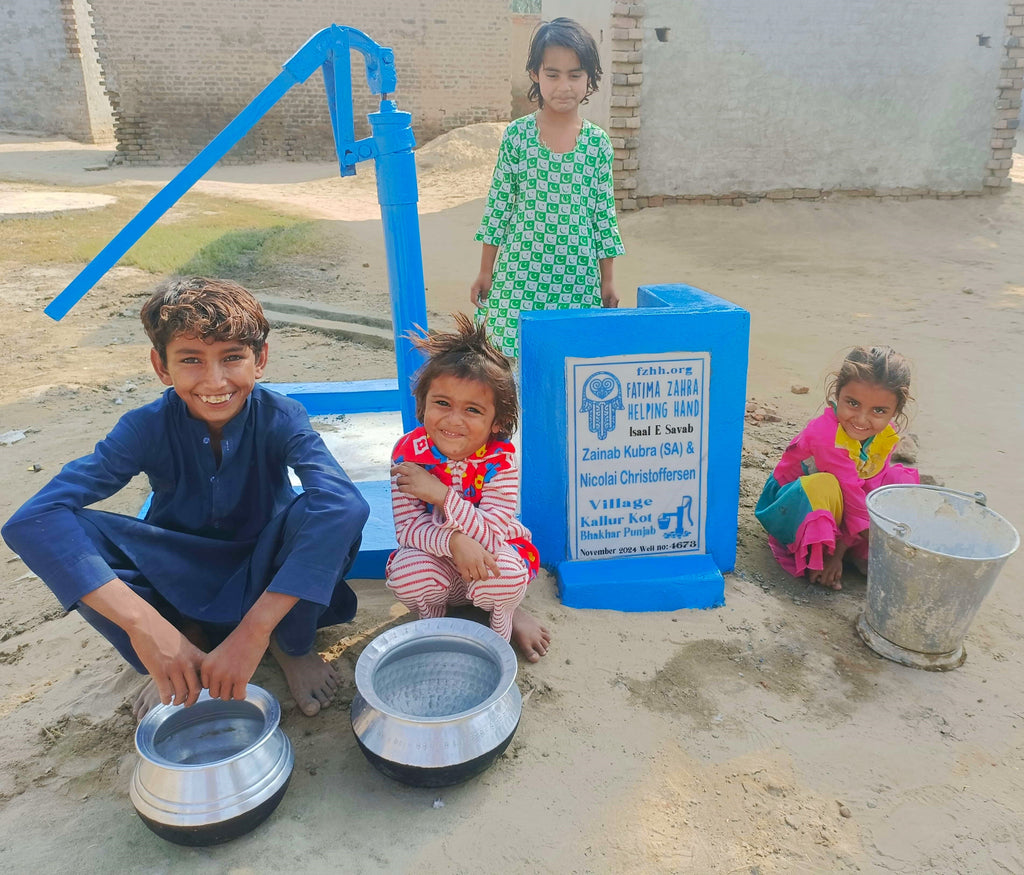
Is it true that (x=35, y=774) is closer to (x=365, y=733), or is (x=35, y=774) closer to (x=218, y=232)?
(x=365, y=733)

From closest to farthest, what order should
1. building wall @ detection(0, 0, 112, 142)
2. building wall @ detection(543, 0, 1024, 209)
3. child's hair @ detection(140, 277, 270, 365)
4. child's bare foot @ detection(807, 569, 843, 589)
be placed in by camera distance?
1. child's hair @ detection(140, 277, 270, 365)
2. child's bare foot @ detection(807, 569, 843, 589)
3. building wall @ detection(543, 0, 1024, 209)
4. building wall @ detection(0, 0, 112, 142)

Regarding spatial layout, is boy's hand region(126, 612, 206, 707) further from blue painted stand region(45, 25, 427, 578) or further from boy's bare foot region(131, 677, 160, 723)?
blue painted stand region(45, 25, 427, 578)

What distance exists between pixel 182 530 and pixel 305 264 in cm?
550

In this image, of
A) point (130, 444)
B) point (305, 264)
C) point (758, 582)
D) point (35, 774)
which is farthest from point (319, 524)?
point (305, 264)

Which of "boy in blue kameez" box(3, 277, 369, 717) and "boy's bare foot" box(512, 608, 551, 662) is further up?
"boy in blue kameez" box(3, 277, 369, 717)

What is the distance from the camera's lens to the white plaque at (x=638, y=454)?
2254 millimetres

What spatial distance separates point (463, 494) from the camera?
6.79 feet

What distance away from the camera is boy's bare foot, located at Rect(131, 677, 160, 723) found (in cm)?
186

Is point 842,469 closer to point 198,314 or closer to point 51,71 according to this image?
point 198,314

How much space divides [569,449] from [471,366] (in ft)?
1.59

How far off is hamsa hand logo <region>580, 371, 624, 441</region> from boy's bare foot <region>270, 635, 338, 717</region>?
98cm

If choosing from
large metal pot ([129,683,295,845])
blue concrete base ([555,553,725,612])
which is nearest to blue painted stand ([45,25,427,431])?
blue concrete base ([555,553,725,612])

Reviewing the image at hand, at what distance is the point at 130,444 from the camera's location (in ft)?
6.01

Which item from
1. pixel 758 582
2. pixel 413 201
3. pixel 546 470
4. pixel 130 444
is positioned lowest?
pixel 758 582
